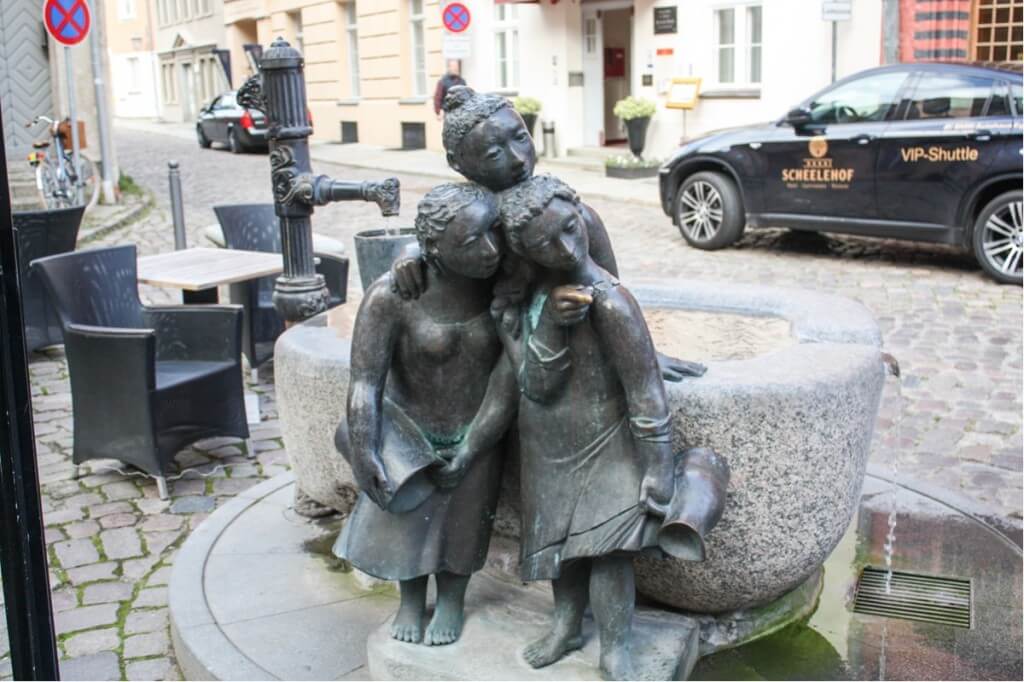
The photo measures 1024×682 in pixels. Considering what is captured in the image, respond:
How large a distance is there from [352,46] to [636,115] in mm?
10705

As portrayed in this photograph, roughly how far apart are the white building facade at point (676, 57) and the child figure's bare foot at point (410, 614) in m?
10.9

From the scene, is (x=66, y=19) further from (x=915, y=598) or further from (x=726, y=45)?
(x=915, y=598)

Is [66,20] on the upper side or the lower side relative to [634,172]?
upper

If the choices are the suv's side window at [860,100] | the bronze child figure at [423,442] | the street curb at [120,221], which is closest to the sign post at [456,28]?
the street curb at [120,221]

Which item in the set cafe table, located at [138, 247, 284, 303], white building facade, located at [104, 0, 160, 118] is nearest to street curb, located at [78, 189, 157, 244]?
white building facade, located at [104, 0, 160, 118]

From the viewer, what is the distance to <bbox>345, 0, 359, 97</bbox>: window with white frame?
24734 mm

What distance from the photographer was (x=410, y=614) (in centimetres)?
301

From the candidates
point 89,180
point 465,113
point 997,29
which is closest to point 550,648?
point 465,113

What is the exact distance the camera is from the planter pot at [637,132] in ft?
54.4

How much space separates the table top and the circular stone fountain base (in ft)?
7.96

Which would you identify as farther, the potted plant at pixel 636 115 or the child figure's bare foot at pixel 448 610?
the potted plant at pixel 636 115

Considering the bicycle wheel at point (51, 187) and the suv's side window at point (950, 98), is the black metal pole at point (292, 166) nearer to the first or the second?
the suv's side window at point (950, 98)

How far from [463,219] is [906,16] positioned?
12.3 meters

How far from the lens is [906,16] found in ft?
44.0
